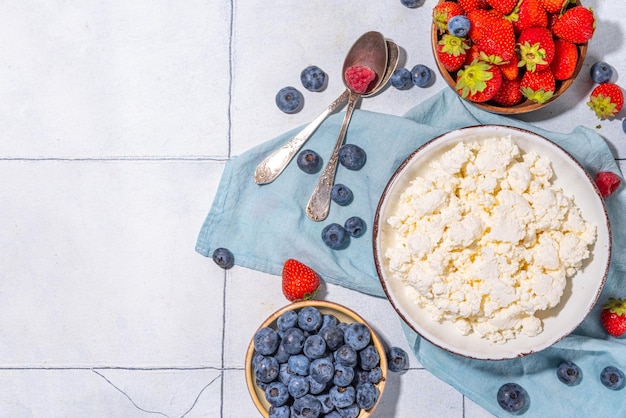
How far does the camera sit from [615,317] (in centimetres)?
131

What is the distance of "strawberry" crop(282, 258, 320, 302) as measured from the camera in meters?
1.30

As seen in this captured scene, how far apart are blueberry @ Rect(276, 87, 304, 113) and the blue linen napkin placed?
0.18ft

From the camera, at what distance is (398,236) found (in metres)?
1.18

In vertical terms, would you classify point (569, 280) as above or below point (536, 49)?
below

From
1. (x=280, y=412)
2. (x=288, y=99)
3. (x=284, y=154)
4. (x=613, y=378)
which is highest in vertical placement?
(x=288, y=99)

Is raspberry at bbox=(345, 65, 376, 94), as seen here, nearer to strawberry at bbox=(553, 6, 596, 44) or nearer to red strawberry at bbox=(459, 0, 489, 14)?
red strawberry at bbox=(459, 0, 489, 14)

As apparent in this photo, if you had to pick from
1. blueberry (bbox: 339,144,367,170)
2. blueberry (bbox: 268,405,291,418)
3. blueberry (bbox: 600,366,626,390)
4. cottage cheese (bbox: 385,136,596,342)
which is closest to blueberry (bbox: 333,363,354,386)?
blueberry (bbox: 268,405,291,418)

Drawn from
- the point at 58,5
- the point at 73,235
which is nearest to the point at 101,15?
the point at 58,5

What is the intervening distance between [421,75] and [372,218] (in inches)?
13.4

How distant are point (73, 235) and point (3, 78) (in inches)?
16.5

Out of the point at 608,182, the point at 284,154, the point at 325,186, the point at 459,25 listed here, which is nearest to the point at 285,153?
the point at 284,154

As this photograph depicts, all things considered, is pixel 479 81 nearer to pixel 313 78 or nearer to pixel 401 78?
pixel 401 78

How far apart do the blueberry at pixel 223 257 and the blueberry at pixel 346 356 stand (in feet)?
1.08

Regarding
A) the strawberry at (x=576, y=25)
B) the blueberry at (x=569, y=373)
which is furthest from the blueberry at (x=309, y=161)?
the blueberry at (x=569, y=373)
